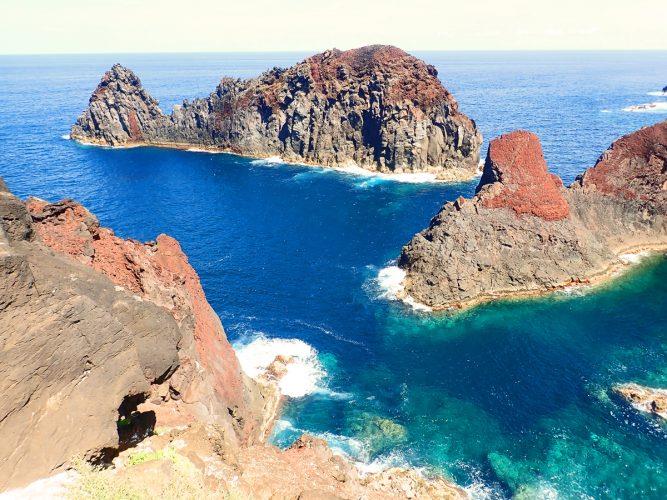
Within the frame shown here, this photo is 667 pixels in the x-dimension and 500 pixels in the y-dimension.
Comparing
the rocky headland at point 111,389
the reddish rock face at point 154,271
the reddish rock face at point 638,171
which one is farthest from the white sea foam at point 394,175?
the rocky headland at point 111,389

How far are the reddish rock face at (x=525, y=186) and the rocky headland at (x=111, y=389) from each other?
4623cm

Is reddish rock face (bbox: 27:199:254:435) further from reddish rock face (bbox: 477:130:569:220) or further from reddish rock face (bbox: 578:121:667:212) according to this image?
reddish rock face (bbox: 578:121:667:212)

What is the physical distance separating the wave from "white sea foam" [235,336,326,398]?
53.0ft

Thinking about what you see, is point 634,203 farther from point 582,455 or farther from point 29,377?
point 29,377

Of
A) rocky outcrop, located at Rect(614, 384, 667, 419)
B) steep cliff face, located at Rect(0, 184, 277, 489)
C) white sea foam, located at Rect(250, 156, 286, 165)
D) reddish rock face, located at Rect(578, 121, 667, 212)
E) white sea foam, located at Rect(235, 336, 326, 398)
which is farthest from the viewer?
white sea foam, located at Rect(250, 156, 286, 165)

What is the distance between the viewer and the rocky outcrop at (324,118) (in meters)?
123

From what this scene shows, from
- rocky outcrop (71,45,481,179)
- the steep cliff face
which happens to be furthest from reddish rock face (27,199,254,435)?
rocky outcrop (71,45,481,179)

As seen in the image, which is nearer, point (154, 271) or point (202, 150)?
point (154, 271)

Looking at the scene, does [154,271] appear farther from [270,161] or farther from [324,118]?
[270,161]

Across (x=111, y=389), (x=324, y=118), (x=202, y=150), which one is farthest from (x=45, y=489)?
(x=202, y=150)

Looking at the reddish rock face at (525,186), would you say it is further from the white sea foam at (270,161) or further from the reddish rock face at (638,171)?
the white sea foam at (270,161)

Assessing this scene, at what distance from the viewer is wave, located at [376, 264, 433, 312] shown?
63.0 meters

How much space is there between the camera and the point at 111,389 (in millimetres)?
20297

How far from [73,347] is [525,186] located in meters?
66.9
